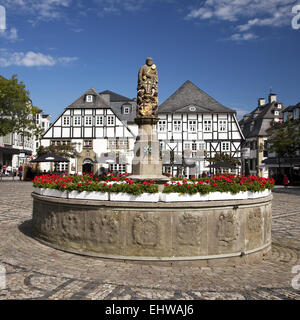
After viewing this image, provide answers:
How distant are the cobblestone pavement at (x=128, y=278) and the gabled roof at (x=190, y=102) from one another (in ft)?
113

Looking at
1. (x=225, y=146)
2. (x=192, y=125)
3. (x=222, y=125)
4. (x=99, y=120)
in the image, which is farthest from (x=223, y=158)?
(x=99, y=120)

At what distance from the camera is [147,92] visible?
902 cm

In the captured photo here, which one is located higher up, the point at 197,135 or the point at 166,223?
the point at 197,135

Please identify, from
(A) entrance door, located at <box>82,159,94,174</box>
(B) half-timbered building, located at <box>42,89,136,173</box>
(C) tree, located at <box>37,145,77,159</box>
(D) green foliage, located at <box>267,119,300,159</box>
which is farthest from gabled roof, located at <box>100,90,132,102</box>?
(D) green foliage, located at <box>267,119,300,159</box>

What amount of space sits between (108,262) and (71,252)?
92 cm

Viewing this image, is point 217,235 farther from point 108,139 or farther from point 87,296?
point 108,139

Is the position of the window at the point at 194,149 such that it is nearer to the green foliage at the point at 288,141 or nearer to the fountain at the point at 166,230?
the green foliage at the point at 288,141

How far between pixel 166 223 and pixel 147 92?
15.2 feet

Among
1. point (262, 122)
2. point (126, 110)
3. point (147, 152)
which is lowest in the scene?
point (147, 152)

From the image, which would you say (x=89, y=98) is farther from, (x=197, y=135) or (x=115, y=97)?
(x=197, y=135)

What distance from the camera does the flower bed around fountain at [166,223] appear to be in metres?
5.64

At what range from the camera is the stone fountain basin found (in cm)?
563
